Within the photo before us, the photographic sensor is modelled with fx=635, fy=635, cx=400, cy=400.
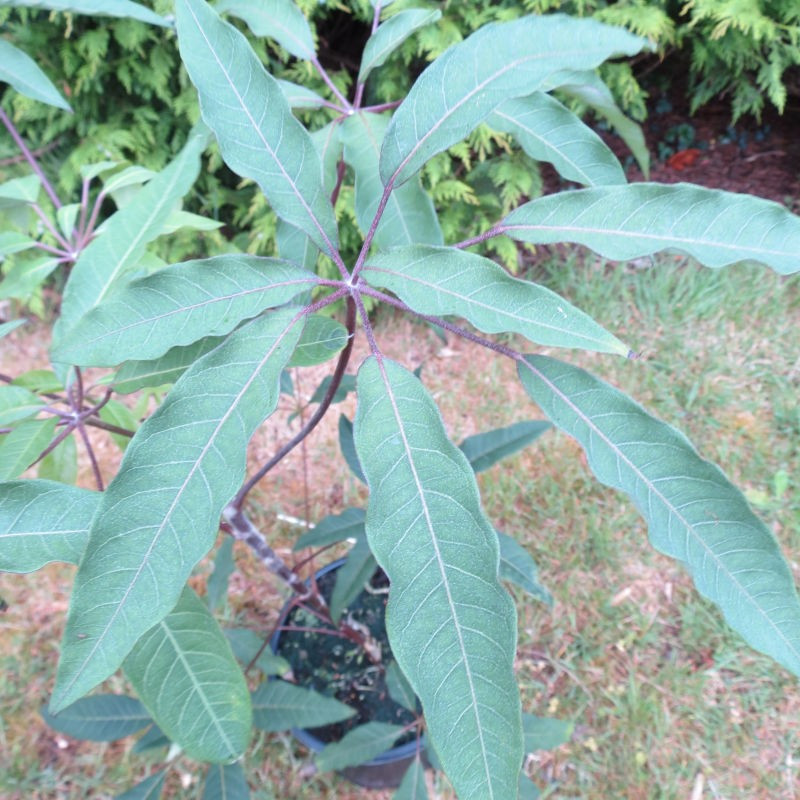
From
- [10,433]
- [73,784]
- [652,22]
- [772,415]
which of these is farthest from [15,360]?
[772,415]

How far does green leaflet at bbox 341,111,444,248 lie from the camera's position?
766 millimetres

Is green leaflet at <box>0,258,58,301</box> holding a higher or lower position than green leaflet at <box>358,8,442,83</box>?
lower

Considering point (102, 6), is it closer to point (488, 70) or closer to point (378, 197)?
point (378, 197)

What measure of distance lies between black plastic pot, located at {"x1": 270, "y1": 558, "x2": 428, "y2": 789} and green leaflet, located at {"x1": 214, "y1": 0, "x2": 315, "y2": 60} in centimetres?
100

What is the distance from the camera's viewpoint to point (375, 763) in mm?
1282

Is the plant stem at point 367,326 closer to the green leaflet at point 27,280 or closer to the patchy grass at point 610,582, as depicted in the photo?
the green leaflet at point 27,280

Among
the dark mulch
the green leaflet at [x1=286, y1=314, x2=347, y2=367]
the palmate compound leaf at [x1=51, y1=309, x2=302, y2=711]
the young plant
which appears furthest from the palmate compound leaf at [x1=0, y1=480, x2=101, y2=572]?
the dark mulch

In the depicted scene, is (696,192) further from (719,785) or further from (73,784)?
(73,784)

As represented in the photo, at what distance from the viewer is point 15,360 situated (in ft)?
8.76

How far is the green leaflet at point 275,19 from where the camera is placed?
0.83 m

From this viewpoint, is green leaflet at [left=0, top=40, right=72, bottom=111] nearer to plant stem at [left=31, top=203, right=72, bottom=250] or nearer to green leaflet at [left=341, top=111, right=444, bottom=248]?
plant stem at [left=31, top=203, right=72, bottom=250]

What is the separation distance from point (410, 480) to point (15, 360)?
107 inches

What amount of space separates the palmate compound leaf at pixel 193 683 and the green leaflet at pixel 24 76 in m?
0.67

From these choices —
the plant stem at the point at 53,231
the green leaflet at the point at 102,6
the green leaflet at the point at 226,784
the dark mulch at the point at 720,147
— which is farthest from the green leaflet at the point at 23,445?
the dark mulch at the point at 720,147
